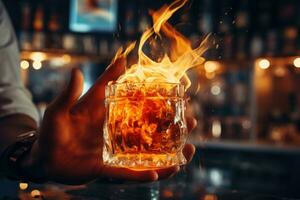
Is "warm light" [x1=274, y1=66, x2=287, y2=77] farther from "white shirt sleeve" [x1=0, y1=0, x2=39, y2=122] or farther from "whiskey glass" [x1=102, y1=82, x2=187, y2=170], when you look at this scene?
"whiskey glass" [x1=102, y1=82, x2=187, y2=170]

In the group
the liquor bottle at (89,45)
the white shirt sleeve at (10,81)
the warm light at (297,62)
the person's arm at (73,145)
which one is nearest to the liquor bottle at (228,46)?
the warm light at (297,62)

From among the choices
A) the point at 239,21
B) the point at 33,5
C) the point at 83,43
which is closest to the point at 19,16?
the point at 33,5

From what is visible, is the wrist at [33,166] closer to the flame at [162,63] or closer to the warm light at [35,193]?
the warm light at [35,193]

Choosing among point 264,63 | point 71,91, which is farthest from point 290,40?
point 71,91

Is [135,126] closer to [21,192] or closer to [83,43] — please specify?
[21,192]

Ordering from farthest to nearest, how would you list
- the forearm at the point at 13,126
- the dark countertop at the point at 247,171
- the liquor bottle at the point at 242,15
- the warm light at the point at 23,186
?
1. the liquor bottle at the point at 242,15
2. the dark countertop at the point at 247,171
3. the forearm at the point at 13,126
4. the warm light at the point at 23,186

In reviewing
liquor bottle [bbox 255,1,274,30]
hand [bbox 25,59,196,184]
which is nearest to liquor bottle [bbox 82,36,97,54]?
liquor bottle [bbox 255,1,274,30]
